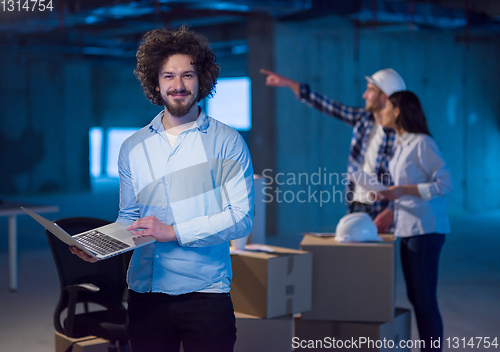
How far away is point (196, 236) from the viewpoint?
1492mm

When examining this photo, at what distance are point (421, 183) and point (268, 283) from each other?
2.98ft

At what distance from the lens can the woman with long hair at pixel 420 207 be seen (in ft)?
8.41

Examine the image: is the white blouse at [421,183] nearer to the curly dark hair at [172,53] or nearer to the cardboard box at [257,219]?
the cardboard box at [257,219]

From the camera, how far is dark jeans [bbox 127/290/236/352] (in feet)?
4.99

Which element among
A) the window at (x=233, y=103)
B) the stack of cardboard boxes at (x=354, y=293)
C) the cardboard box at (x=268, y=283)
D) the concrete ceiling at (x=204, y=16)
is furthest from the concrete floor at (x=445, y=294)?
the window at (x=233, y=103)

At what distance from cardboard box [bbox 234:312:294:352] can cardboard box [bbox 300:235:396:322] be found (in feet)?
0.98

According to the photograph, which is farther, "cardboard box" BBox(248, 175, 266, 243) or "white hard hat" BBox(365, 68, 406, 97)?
"white hard hat" BBox(365, 68, 406, 97)

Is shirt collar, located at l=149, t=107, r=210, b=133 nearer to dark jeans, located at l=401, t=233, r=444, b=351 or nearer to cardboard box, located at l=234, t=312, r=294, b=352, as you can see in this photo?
cardboard box, located at l=234, t=312, r=294, b=352

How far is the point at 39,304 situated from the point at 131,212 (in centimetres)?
277

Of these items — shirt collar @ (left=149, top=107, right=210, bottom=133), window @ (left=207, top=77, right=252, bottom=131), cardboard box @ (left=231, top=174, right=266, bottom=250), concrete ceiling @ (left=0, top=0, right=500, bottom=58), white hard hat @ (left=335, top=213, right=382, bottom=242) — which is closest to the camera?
shirt collar @ (left=149, top=107, right=210, bottom=133)

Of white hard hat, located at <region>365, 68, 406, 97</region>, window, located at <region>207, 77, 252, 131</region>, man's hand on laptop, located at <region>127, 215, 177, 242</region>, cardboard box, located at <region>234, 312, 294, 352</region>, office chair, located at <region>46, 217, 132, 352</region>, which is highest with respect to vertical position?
window, located at <region>207, 77, 252, 131</region>

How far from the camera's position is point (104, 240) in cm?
154

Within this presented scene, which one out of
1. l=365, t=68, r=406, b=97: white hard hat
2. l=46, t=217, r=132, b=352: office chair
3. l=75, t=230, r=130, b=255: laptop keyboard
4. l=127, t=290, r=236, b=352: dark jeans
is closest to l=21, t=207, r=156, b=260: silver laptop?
l=75, t=230, r=130, b=255: laptop keyboard

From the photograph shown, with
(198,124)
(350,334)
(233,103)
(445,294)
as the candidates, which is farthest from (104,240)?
(233,103)
